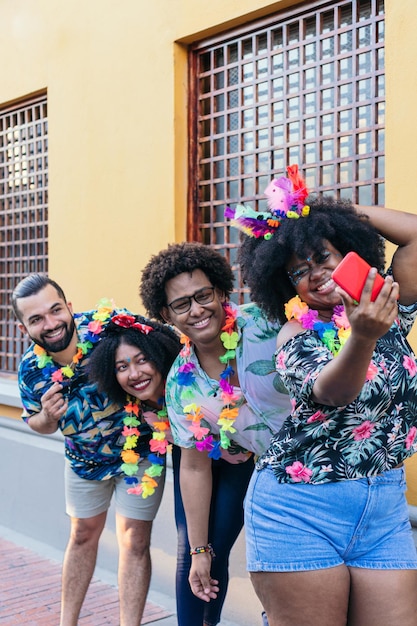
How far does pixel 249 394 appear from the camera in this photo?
9.46ft

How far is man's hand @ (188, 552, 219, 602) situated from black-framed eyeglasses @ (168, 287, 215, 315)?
963 mm

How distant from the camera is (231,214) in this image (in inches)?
105

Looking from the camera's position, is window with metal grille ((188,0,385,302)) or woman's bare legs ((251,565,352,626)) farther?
window with metal grille ((188,0,385,302))

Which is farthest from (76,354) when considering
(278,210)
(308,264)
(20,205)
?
(20,205)

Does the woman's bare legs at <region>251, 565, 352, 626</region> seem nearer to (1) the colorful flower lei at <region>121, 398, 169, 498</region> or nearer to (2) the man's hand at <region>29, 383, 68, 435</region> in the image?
(1) the colorful flower lei at <region>121, 398, 169, 498</region>

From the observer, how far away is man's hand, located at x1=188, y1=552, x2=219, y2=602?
9.96 feet

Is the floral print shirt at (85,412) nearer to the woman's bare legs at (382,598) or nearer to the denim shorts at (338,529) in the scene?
the denim shorts at (338,529)

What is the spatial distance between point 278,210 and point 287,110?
6.89 ft

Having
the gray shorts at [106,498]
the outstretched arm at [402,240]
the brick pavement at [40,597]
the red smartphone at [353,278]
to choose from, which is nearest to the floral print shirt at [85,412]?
the gray shorts at [106,498]

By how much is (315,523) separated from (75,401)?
178cm

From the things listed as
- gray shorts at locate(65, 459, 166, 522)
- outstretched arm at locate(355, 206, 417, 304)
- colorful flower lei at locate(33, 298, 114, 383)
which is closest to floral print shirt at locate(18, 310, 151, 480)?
colorful flower lei at locate(33, 298, 114, 383)

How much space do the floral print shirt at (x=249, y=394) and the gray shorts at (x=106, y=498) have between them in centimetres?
79

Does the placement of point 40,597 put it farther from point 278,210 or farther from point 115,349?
point 278,210

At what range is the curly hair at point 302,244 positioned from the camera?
7.68 ft
